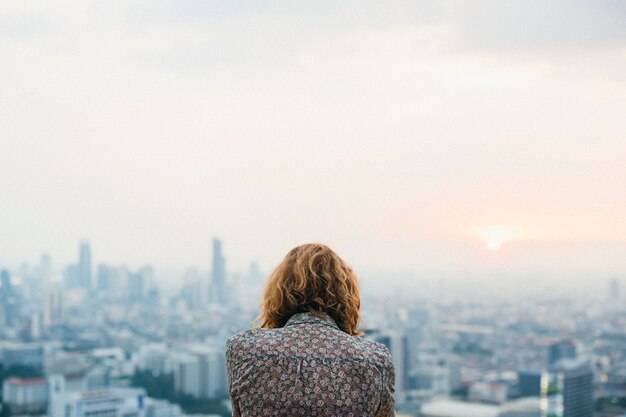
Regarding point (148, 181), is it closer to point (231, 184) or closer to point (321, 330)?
point (231, 184)

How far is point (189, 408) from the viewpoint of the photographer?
681 centimetres

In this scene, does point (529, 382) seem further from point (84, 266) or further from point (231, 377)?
point (231, 377)

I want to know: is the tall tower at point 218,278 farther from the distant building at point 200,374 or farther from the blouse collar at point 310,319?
the blouse collar at point 310,319

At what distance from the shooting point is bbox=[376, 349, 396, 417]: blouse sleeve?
79cm

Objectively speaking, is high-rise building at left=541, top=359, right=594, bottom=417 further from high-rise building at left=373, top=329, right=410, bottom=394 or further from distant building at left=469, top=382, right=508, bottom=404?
high-rise building at left=373, top=329, right=410, bottom=394

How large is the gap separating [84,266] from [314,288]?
28.0 ft

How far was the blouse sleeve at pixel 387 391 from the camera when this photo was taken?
0.79 meters

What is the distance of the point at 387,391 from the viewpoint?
31.2 inches

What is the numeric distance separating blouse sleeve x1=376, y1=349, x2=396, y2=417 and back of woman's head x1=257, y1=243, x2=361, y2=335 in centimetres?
8

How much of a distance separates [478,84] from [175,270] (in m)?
4.74

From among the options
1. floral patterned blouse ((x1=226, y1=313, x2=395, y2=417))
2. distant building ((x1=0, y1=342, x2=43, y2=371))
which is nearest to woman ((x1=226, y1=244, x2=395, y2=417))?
floral patterned blouse ((x1=226, y1=313, x2=395, y2=417))

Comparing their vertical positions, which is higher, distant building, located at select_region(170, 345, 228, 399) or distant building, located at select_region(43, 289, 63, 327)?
distant building, located at select_region(43, 289, 63, 327)

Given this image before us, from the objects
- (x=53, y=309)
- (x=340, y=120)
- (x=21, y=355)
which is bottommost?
(x=21, y=355)

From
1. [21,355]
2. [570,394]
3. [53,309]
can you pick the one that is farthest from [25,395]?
[570,394]
